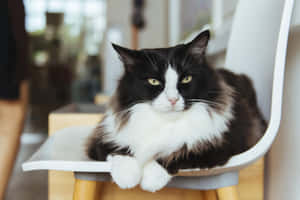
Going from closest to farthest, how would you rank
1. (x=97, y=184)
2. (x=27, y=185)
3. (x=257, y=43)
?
(x=97, y=184), (x=257, y=43), (x=27, y=185)

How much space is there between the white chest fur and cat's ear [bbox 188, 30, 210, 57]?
0.13 metres

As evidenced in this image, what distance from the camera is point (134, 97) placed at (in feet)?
2.59

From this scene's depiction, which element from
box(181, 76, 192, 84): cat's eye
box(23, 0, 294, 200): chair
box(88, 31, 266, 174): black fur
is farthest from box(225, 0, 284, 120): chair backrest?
box(181, 76, 192, 84): cat's eye

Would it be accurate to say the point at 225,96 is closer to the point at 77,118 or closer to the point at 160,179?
the point at 160,179

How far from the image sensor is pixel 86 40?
292 inches

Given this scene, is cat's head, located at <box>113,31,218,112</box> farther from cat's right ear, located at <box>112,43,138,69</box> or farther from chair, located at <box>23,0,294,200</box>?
chair, located at <box>23,0,294,200</box>

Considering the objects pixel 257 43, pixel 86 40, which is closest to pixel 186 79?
pixel 257 43

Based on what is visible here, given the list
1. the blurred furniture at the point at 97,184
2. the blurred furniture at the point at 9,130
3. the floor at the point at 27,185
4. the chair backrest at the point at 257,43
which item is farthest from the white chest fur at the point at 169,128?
the floor at the point at 27,185

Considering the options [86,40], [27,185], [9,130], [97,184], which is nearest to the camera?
[97,184]

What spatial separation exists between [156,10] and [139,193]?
11.9ft

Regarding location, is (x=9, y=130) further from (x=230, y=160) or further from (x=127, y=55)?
(x=230, y=160)

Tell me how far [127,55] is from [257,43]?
593 millimetres

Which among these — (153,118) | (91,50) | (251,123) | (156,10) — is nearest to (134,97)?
(153,118)

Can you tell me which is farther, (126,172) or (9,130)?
(9,130)
